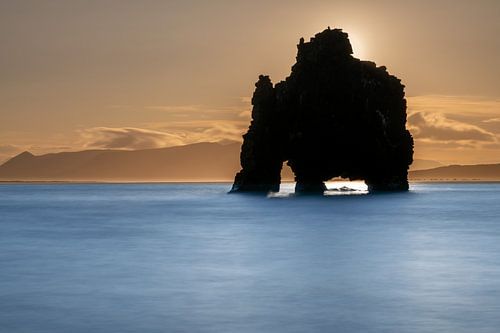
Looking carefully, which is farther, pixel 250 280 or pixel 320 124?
pixel 320 124

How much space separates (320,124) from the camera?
139375 mm

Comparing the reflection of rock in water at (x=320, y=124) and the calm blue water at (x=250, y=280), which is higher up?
the reflection of rock in water at (x=320, y=124)

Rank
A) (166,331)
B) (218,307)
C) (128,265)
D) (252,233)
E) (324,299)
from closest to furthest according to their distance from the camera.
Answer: (166,331) → (218,307) → (324,299) → (128,265) → (252,233)

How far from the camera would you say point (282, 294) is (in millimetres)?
28391

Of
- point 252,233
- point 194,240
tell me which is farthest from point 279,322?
point 252,233

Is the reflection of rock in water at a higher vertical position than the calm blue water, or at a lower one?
higher

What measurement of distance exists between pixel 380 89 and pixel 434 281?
118m

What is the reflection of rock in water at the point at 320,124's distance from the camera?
13950 centimetres

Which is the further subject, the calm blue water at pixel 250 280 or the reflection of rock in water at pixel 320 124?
the reflection of rock in water at pixel 320 124

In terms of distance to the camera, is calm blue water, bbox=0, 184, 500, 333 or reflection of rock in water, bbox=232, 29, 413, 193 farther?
reflection of rock in water, bbox=232, 29, 413, 193

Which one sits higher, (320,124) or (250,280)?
(320,124)

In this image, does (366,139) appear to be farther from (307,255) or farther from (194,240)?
(307,255)

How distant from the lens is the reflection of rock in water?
458 ft

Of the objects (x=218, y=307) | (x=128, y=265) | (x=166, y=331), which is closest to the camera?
(x=166, y=331)
